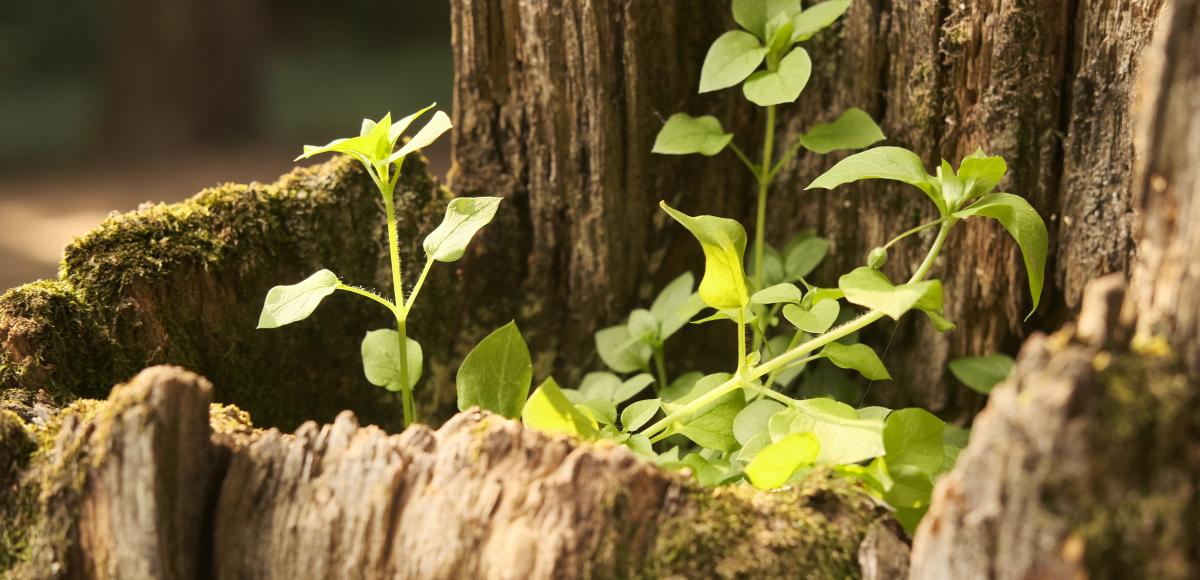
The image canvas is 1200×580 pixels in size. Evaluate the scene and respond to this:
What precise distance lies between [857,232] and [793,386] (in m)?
0.31

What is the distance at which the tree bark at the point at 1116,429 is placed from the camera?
815 millimetres

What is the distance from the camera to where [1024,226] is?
121cm

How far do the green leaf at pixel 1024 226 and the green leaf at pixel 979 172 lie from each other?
2 centimetres

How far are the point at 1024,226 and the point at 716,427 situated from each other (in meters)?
0.47

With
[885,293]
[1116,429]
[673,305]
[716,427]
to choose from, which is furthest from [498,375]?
[1116,429]

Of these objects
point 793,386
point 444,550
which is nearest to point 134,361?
point 444,550

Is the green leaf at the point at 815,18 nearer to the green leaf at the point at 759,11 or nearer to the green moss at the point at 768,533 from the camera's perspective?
the green leaf at the point at 759,11

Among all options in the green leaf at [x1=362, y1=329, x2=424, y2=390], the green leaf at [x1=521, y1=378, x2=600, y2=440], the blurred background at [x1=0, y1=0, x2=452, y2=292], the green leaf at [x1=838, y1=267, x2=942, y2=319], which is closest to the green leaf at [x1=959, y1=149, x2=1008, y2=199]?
the green leaf at [x1=838, y1=267, x2=942, y2=319]

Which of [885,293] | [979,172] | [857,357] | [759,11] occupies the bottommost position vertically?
[857,357]

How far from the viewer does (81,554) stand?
1012 millimetres

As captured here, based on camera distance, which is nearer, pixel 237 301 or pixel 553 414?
pixel 553 414

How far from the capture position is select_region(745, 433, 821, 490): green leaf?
1.03 m

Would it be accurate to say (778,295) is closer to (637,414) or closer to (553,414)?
(637,414)

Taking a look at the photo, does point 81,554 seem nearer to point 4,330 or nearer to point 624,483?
point 4,330
